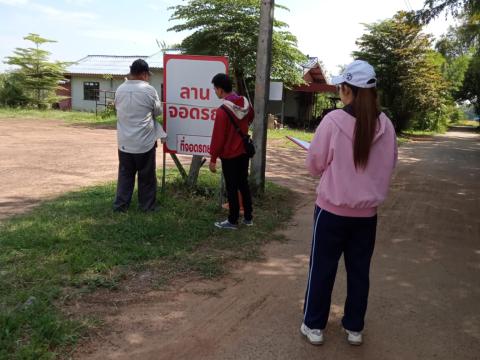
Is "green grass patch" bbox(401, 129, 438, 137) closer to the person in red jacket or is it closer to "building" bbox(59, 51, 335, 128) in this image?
"building" bbox(59, 51, 335, 128)

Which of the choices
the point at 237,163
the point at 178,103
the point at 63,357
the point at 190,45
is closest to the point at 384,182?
the point at 63,357

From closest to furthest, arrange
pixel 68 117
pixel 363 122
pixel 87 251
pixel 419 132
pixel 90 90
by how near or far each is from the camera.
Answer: pixel 363 122
pixel 87 251
pixel 68 117
pixel 90 90
pixel 419 132

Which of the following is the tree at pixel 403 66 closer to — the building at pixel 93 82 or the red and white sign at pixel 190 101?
the building at pixel 93 82

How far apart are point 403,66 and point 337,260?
2794cm

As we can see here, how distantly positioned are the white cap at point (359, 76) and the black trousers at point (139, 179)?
11.1 feet

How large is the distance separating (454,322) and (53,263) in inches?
130

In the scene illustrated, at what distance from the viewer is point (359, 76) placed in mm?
2832

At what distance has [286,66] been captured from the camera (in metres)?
22.2

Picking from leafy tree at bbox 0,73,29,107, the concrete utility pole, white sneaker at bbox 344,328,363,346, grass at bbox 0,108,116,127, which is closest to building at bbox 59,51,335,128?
leafy tree at bbox 0,73,29,107

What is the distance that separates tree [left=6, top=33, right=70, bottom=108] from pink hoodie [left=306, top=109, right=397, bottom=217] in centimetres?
2868

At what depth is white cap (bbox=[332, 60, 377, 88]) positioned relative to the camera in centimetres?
283

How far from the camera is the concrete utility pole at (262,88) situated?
6.98 m

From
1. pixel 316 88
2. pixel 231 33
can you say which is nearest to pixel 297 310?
pixel 231 33

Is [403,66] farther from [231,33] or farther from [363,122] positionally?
[363,122]
